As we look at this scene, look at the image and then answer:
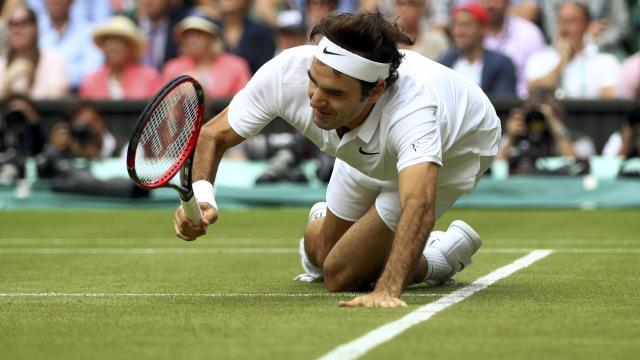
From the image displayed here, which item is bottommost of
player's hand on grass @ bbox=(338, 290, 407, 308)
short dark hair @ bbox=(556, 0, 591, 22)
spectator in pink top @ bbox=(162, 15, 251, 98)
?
spectator in pink top @ bbox=(162, 15, 251, 98)

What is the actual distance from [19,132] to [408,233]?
1038 centimetres

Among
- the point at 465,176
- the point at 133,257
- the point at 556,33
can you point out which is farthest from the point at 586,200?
the point at 465,176

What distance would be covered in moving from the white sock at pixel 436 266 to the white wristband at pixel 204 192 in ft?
4.07

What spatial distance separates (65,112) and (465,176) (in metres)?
9.83

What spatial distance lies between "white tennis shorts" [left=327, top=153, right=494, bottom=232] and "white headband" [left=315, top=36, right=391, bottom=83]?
0.87 metres

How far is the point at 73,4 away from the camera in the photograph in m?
18.3

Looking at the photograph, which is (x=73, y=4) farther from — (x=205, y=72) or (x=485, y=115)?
(x=485, y=115)

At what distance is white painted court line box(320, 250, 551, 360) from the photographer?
4.71 metres

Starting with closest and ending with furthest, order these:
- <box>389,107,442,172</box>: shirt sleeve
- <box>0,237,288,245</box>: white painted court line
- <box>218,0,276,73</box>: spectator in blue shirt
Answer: <box>389,107,442,172</box>: shirt sleeve < <box>0,237,288,245</box>: white painted court line < <box>218,0,276,73</box>: spectator in blue shirt

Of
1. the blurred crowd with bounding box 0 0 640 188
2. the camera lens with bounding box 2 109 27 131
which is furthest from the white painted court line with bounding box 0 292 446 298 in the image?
the camera lens with bounding box 2 109 27 131

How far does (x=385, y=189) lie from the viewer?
683 cm

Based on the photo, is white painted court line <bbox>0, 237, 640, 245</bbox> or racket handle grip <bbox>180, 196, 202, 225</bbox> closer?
racket handle grip <bbox>180, 196, 202, 225</bbox>

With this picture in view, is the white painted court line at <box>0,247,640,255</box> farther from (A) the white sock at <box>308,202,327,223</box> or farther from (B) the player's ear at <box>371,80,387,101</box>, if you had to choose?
(B) the player's ear at <box>371,80,387,101</box>

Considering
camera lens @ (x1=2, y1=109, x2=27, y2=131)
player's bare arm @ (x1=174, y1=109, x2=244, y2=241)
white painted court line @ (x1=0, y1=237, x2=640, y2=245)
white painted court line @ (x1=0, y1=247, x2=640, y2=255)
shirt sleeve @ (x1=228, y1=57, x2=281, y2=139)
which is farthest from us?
camera lens @ (x1=2, y1=109, x2=27, y2=131)
